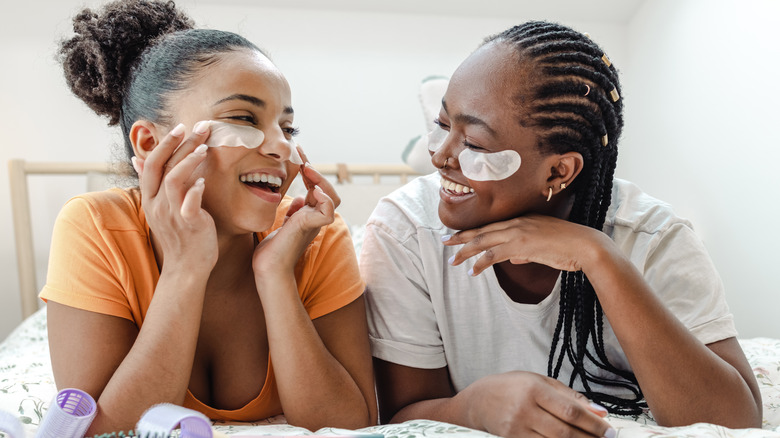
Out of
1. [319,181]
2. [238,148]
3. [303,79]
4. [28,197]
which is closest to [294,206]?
[319,181]

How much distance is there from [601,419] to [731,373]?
285 millimetres

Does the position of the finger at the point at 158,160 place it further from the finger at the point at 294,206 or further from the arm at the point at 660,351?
the arm at the point at 660,351

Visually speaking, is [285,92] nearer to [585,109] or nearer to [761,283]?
[585,109]

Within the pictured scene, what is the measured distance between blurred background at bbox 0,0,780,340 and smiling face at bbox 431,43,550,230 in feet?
5.12

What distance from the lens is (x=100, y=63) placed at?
3.97 ft

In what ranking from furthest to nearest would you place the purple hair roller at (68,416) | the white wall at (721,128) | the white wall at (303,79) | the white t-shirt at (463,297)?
the white wall at (303,79), the white wall at (721,128), the white t-shirt at (463,297), the purple hair roller at (68,416)

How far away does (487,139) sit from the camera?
3.66 ft

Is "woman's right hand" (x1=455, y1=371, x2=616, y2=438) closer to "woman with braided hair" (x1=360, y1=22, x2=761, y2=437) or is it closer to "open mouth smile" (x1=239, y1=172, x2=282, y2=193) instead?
"woman with braided hair" (x1=360, y1=22, x2=761, y2=437)

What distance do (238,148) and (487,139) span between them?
0.40 metres

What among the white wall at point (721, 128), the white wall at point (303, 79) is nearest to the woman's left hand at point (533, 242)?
the white wall at point (721, 128)

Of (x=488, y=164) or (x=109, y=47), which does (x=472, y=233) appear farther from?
(x=109, y=47)

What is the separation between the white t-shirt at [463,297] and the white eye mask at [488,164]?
189 millimetres

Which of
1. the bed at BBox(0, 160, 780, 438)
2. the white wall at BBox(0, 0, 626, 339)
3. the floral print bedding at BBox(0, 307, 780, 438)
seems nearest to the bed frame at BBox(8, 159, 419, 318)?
the bed at BBox(0, 160, 780, 438)

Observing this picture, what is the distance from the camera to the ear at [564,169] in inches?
45.5
